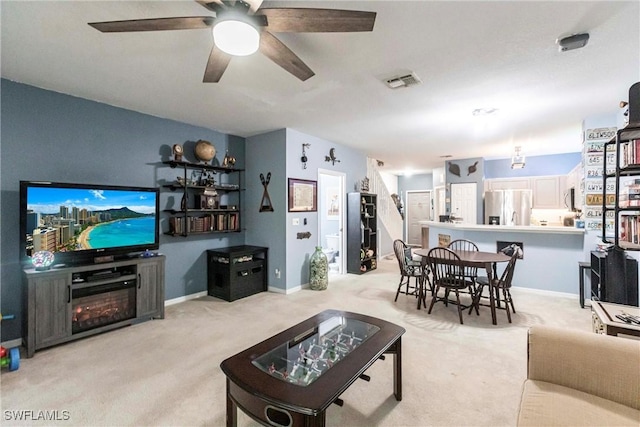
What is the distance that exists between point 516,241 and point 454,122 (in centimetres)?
226

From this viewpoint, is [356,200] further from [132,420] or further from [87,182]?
[132,420]

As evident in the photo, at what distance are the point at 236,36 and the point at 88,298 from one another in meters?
3.03

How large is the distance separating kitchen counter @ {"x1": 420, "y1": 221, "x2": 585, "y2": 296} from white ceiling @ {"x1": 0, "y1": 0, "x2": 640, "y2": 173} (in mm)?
1645

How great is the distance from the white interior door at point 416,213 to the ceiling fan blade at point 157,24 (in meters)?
9.42

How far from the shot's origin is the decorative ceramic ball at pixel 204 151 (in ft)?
13.9

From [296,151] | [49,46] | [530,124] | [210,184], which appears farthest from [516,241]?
[49,46]

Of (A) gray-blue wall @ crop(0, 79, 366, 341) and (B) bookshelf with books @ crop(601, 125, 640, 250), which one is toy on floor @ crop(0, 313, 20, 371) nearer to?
(A) gray-blue wall @ crop(0, 79, 366, 341)

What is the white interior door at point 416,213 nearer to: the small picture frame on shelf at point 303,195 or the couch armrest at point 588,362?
the small picture frame on shelf at point 303,195

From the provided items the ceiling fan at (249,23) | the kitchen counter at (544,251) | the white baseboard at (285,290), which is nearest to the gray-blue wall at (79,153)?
the white baseboard at (285,290)

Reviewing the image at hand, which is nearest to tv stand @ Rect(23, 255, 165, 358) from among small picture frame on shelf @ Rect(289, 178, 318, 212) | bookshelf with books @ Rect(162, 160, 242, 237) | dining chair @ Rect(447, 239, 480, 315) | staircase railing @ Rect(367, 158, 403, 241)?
bookshelf with books @ Rect(162, 160, 242, 237)

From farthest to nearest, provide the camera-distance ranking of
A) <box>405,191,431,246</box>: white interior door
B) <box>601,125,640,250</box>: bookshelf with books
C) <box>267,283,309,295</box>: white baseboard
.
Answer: <box>405,191,431,246</box>: white interior door → <box>267,283,309,295</box>: white baseboard → <box>601,125,640,250</box>: bookshelf with books

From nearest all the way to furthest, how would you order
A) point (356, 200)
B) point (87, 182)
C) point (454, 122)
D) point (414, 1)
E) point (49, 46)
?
point (414, 1), point (49, 46), point (87, 182), point (454, 122), point (356, 200)

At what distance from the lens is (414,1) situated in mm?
1740

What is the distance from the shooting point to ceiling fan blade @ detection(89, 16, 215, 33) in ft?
5.12
